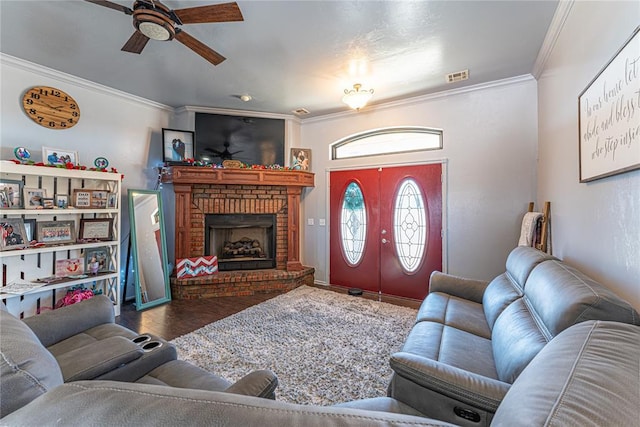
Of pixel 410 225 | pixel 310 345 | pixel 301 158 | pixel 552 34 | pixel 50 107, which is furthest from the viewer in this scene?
pixel 301 158

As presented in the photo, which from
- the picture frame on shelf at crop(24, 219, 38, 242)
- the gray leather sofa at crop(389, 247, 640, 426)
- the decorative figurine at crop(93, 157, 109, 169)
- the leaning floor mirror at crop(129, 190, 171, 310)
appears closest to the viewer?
the gray leather sofa at crop(389, 247, 640, 426)

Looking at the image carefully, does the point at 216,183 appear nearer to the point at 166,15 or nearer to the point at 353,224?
the point at 353,224

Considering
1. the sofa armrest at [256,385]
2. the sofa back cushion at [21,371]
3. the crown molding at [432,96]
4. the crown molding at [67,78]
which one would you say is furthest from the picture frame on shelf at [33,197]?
the crown molding at [432,96]

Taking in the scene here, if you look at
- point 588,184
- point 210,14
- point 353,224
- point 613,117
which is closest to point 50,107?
point 210,14

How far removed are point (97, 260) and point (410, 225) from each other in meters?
4.18

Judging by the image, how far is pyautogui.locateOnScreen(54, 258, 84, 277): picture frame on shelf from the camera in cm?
310

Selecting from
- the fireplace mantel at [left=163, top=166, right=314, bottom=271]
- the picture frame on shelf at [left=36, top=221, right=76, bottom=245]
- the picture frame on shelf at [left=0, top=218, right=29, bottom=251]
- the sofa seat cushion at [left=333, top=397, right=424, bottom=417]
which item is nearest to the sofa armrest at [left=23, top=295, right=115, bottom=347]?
the picture frame on shelf at [left=0, top=218, right=29, bottom=251]

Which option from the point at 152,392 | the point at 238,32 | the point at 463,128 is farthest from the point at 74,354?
the point at 463,128

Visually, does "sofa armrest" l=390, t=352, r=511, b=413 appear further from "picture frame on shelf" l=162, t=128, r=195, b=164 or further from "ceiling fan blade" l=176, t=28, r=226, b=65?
"picture frame on shelf" l=162, t=128, r=195, b=164

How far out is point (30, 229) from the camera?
2.87m

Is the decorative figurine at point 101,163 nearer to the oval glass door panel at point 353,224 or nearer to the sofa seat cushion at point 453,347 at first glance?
the oval glass door panel at point 353,224

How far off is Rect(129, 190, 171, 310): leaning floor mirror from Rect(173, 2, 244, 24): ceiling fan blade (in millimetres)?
2620

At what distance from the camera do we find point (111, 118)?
367 cm

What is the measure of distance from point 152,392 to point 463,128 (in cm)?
406
